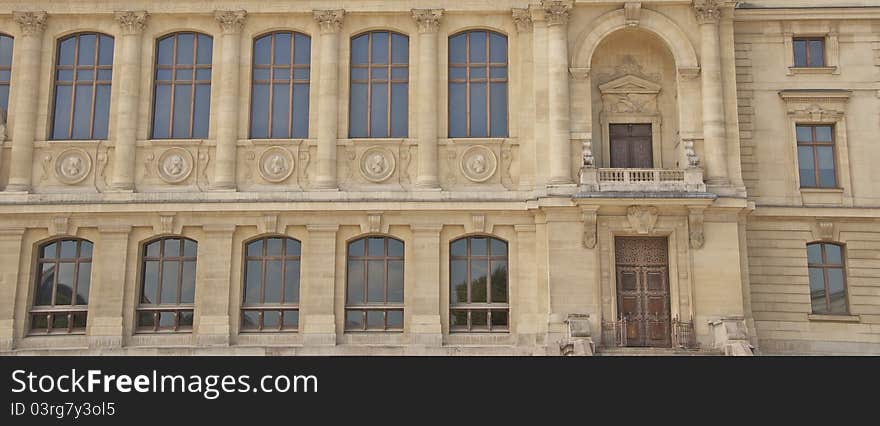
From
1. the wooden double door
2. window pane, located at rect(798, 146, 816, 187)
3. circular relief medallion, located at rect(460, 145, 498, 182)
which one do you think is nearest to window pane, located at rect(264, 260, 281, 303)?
circular relief medallion, located at rect(460, 145, 498, 182)

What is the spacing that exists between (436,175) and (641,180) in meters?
6.04

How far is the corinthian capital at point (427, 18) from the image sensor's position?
29.2m

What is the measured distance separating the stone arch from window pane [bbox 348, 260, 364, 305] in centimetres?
890

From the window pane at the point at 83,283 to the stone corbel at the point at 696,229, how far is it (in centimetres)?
1784

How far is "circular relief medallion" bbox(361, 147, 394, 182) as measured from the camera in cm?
2847

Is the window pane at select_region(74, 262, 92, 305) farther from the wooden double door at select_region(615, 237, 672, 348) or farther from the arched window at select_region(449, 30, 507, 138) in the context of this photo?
the wooden double door at select_region(615, 237, 672, 348)

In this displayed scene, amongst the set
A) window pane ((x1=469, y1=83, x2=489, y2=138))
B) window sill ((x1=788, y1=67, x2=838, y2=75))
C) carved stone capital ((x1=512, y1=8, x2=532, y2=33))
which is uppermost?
carved stone capital ((x1=512, y1=8, x2=532, y2=33))

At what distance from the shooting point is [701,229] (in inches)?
1069

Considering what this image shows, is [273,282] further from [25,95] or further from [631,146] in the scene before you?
[631,146]

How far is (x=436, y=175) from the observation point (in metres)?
28.3

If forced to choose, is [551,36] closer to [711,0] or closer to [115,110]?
[711,0]

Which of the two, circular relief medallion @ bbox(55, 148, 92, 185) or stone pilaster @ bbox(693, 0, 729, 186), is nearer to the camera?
stone pilaster @ bbox(693, 0, 729, 186)

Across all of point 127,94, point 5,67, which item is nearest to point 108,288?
point 127,94

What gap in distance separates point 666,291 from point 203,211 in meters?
13.8
